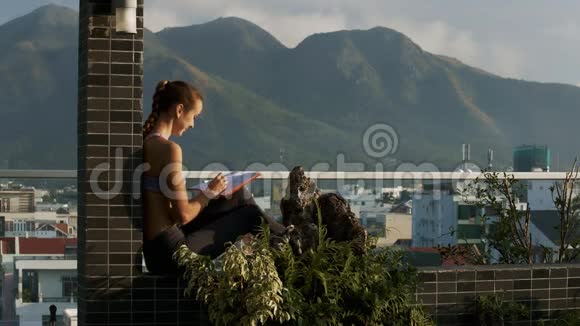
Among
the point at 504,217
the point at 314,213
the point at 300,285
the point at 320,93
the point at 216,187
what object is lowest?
the point at 300,285

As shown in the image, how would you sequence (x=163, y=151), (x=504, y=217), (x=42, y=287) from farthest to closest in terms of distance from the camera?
(x=504, y=217) < (x=42, y=287) < (x=163, y=151)

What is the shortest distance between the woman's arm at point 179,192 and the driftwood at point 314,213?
0.28 meters

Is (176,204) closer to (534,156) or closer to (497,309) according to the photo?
(497,309)

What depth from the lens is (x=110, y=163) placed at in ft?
10.3

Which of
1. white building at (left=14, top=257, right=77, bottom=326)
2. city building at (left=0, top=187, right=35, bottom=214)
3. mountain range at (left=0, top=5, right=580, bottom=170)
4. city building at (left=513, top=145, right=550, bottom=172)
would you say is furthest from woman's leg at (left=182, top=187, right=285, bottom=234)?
mountain range at (left=0, top=5, right=580, bottom=170)

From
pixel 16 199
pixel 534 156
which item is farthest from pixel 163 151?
pixel 534 156

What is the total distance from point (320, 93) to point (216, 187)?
125 feet

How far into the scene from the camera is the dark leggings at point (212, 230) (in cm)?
323

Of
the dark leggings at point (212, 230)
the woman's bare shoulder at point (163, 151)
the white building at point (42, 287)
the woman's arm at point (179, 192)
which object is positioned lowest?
the white building at point (42, 287)

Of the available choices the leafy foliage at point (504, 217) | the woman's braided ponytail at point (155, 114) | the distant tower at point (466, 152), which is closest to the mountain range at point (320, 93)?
the distant tower at point (466, 152)

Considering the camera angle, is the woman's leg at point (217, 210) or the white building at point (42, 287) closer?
the woman's leg at point (217, 210)

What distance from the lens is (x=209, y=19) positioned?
150 ft

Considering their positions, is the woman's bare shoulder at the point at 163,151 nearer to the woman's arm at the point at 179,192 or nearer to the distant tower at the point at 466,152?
the woman's arm at the point at 179,192

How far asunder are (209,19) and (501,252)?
4189cm
